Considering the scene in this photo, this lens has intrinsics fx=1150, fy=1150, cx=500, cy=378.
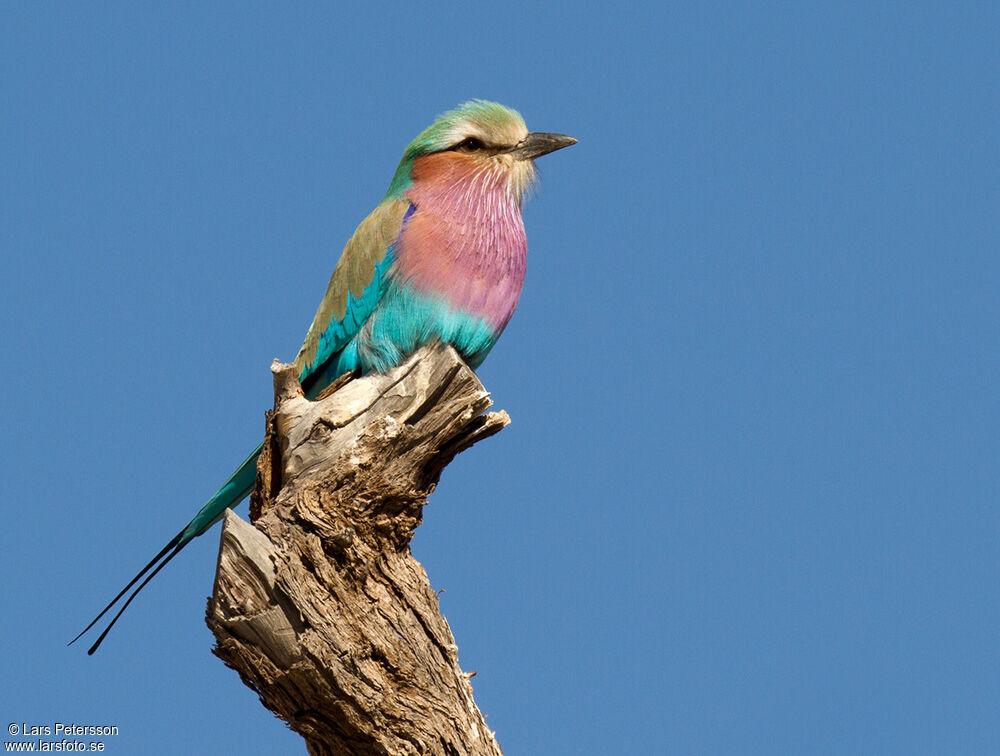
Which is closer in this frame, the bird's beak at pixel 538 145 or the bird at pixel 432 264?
the bird at pixel 432 264

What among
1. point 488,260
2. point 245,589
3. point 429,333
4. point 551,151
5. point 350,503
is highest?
point 551,151

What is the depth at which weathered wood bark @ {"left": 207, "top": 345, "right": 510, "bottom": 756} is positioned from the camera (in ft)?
15.1

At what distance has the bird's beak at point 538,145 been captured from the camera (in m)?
6.33

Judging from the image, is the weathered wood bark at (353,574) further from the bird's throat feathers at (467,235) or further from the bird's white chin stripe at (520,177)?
the bird's white chin stripe at (520,177)

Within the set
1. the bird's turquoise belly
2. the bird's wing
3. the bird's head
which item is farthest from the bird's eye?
the bird's turquoise belly

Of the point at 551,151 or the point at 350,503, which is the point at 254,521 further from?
the point at 551,151

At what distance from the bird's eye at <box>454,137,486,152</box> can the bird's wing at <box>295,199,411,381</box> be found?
432 mm

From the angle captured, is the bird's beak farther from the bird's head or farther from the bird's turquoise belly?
the bird's turquoise belly

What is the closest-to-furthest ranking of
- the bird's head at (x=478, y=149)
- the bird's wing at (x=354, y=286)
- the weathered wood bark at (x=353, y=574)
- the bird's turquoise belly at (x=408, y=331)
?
the weathered wood bark at (x=353, y=574), the bird's turquoise belly at (x=408, y=331), the bird's wing at (x=354, y=286), the bird's head at (x=478, y=149)

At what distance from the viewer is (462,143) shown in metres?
6.25

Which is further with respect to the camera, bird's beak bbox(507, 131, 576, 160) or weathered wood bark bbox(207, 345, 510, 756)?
bird's beak bbox(507, 131, 576, 160)

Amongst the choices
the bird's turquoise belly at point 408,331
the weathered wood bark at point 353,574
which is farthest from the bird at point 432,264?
the weathered wood bark at point 353,574

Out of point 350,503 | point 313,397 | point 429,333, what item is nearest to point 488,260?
point 429,333

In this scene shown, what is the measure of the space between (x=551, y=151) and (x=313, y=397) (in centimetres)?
189
